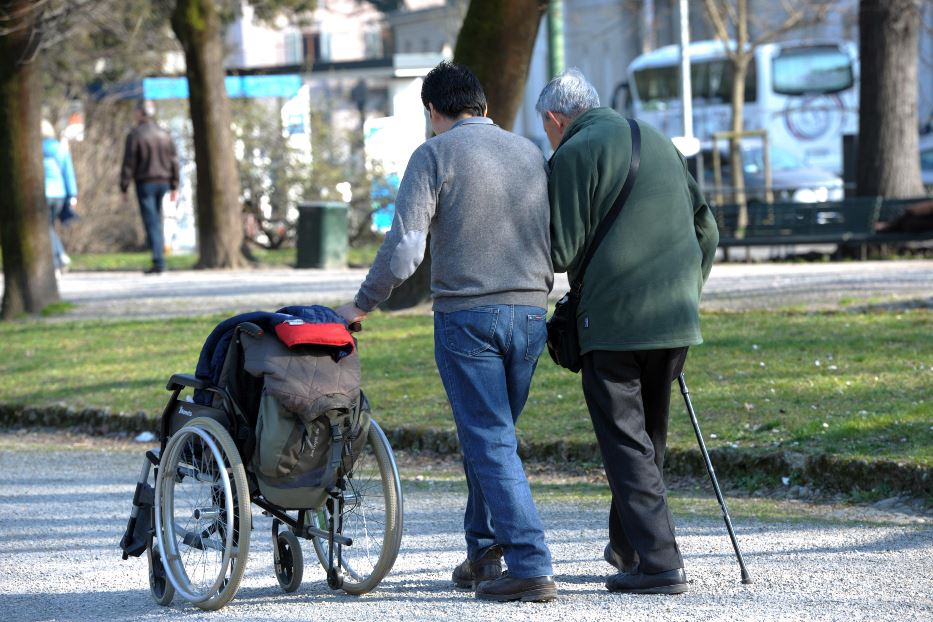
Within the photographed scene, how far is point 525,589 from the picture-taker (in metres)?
5.12

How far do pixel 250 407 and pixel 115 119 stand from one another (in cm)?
2481

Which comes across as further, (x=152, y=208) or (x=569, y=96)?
(x=152, y=208)

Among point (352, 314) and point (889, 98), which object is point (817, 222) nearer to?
point (889, 98)

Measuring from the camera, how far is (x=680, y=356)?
5.32m

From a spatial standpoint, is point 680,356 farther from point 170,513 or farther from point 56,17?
point 56,17

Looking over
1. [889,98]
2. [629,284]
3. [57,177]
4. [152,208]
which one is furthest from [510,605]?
[889,98]

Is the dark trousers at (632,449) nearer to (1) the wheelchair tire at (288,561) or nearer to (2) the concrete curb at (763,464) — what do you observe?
(1) the wheelchair tire at (288,561)

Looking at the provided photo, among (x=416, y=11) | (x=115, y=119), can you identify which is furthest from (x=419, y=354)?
(x=416, y=11)

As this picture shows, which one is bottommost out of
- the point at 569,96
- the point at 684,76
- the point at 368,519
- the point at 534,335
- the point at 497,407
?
the point at 368,519

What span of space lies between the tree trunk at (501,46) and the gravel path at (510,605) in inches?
257

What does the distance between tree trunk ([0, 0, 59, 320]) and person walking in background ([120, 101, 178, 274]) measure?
15.8 feet

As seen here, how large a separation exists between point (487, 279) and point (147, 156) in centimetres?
1618

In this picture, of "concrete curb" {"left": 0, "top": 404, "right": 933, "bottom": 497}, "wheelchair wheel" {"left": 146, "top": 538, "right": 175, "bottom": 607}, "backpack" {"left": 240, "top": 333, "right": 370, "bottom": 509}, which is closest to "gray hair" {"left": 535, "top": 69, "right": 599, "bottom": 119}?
"backpack" {"left": 240, "top": 333, "right": 370, "bottom": 509}

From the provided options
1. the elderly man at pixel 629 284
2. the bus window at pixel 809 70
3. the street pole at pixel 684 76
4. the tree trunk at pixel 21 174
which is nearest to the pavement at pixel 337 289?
the tree trunk at pixel 21 174
